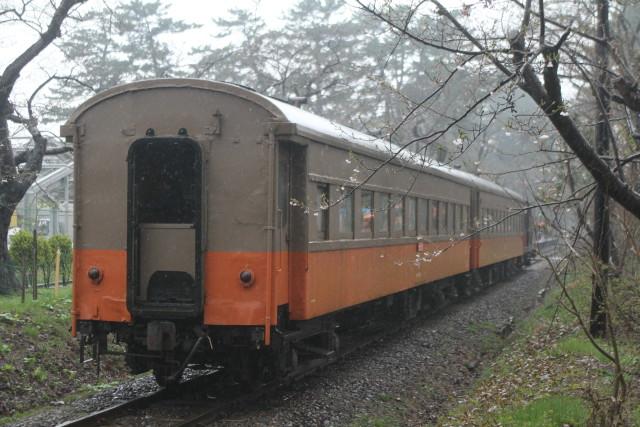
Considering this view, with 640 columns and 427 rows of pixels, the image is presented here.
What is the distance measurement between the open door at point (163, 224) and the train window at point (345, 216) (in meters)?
2.11

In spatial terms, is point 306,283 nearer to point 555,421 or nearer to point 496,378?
point 555,421

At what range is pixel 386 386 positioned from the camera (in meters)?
9.19

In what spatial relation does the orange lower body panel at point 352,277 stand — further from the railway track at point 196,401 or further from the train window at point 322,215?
the railway track at point 196,401

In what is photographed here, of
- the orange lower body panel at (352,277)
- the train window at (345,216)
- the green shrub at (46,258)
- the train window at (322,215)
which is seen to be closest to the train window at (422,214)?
the orange lower body panel at (352,277)

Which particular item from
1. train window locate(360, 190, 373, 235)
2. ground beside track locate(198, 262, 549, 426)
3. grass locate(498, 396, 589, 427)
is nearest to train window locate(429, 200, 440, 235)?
ground beside track locate(198, 262, 549, 426)

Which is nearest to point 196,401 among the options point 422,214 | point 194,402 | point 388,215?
point 194,402

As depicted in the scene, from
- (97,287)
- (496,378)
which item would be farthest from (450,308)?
(97,287)

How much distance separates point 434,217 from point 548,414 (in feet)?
24.4

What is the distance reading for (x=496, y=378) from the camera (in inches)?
390

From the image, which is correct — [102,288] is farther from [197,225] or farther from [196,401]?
[196,401]

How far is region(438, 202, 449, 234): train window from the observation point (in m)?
15.0

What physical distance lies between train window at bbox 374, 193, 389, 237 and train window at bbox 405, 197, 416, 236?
1.20 m

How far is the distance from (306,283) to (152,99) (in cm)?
246

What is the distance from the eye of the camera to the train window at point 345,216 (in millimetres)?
9160
